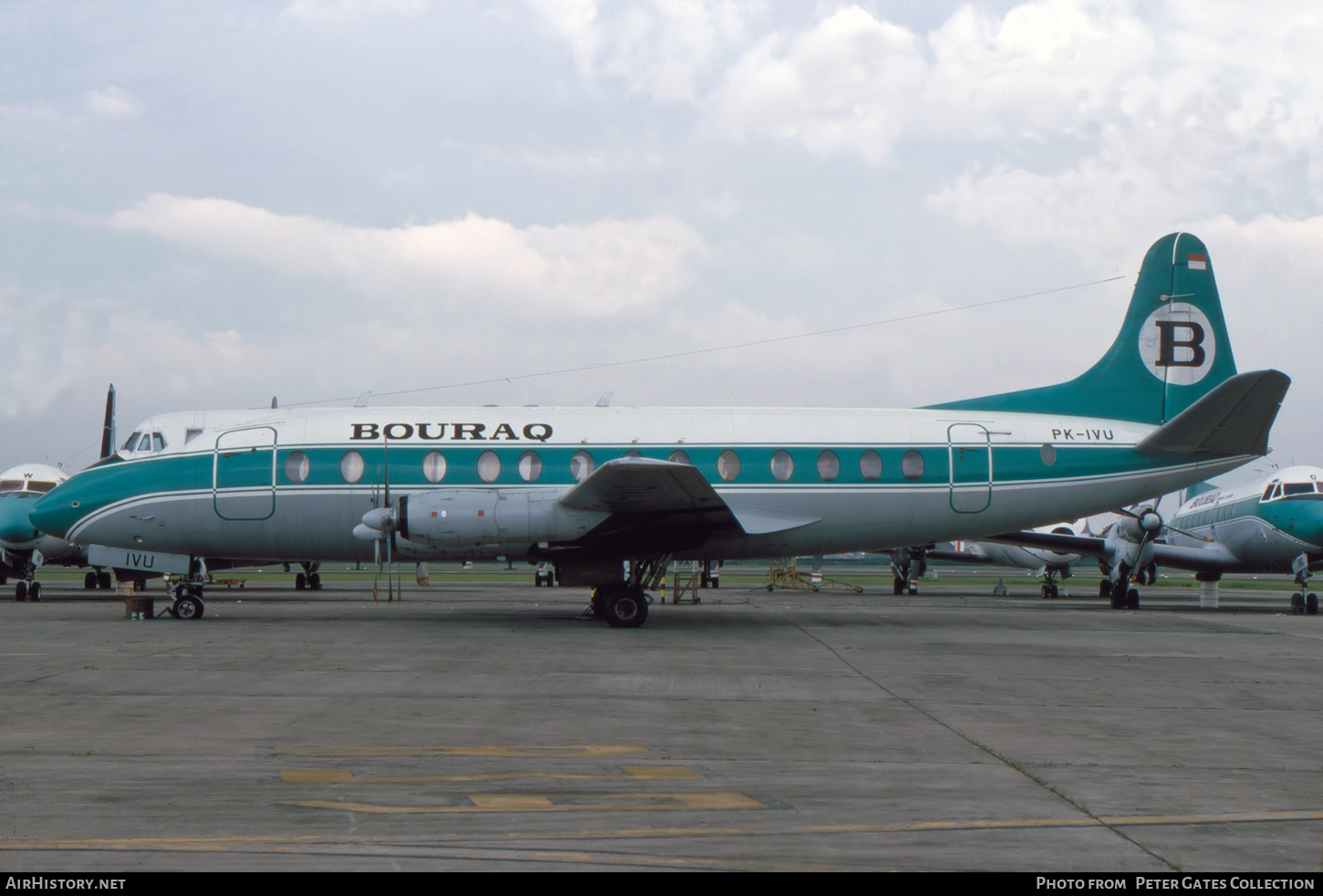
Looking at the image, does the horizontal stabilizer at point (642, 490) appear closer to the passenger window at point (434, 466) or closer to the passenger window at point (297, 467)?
the passenger window at point (434, 466)

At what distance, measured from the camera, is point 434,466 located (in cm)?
1925

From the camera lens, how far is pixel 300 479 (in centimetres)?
1925

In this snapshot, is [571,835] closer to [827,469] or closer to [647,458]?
[647,458]

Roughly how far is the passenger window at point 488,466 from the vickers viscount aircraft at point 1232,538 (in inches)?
575

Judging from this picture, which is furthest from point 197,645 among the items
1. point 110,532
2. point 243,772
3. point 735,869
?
point 735,869

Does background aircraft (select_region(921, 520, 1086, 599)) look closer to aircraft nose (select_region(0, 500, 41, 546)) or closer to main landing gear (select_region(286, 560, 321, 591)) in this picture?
main landing gear (select_region(286, 560, 321, 591))

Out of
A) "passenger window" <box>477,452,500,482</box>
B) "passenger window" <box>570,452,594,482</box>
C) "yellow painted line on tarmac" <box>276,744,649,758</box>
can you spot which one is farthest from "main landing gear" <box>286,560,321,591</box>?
"yellow painted line on tarmac" <box>276,744,649,758</box>

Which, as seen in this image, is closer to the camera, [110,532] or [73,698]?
[73,698]

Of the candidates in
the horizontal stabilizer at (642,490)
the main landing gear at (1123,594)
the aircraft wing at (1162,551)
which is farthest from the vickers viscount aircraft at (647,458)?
the main landing gear at (1123,594)

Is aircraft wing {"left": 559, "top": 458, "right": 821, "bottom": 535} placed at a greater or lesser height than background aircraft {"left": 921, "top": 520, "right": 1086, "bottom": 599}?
greater

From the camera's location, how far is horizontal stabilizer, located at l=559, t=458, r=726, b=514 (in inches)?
648

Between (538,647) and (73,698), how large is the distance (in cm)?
636

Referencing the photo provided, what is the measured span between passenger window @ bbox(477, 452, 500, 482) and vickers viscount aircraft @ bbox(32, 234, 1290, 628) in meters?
0.03
